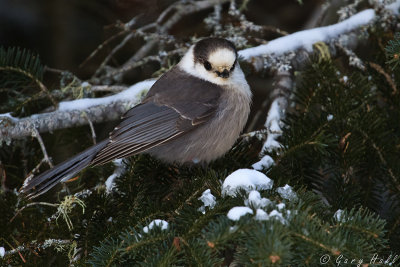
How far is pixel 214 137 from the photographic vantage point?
105 inches

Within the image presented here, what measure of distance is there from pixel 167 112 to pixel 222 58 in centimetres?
43

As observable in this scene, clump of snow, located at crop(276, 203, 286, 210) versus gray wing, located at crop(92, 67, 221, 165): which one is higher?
clump of snow, located at crop(276, 203, 286, 210)

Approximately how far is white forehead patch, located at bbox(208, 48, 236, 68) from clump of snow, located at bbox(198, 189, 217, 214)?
3.37 ft

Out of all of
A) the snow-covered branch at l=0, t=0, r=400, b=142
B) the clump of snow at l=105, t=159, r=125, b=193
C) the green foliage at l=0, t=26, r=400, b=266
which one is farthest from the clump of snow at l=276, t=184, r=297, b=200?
the snow-covered branch at l=0, t=0, r=400, b=142

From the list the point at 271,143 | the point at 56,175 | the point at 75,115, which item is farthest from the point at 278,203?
the point at 75,115

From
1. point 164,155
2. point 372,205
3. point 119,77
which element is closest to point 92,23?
point 119,77

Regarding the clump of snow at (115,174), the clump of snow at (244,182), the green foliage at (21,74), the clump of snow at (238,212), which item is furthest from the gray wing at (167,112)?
the clump of snow at (238,212)

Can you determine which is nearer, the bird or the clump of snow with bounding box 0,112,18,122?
the clump of snow with bounding box 0,112,18,122

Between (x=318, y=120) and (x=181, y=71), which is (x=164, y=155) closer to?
(x=181, y=71)

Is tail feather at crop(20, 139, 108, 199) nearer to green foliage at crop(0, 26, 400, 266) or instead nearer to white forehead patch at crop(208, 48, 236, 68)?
green foliage at crop(0, 26, 400, 266)

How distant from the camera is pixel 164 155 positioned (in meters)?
2.58

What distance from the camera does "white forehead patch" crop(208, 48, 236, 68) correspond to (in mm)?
2645

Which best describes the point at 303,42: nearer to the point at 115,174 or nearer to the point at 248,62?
the point at 248,62

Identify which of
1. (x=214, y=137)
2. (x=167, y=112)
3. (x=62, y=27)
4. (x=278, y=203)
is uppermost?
(x=278, y=203)
